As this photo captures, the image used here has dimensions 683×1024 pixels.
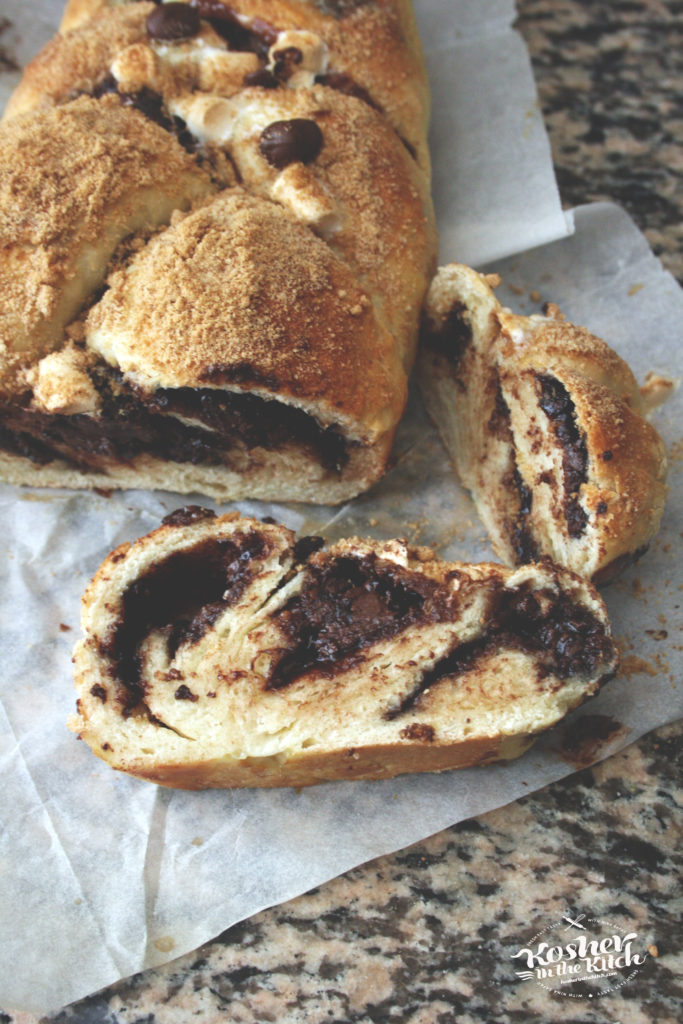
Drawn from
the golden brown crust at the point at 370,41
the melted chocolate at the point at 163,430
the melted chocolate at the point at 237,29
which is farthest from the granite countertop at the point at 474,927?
the melted chocolate at the point at 237,29

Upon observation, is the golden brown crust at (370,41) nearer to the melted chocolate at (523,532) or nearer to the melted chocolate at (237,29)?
the melted chocolate at (237,29)

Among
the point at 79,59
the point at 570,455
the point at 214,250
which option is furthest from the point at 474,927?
the point at 79,59

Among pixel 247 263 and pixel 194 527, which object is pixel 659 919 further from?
pixel 247 263

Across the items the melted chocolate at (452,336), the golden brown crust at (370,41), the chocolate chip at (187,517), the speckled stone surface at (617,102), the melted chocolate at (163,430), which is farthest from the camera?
the speckled stone surface at (617,102)

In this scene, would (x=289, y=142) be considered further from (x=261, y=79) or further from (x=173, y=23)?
(x=173, y=23)

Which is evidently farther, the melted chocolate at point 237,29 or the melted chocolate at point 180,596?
the melted chocolate at point 237,29
